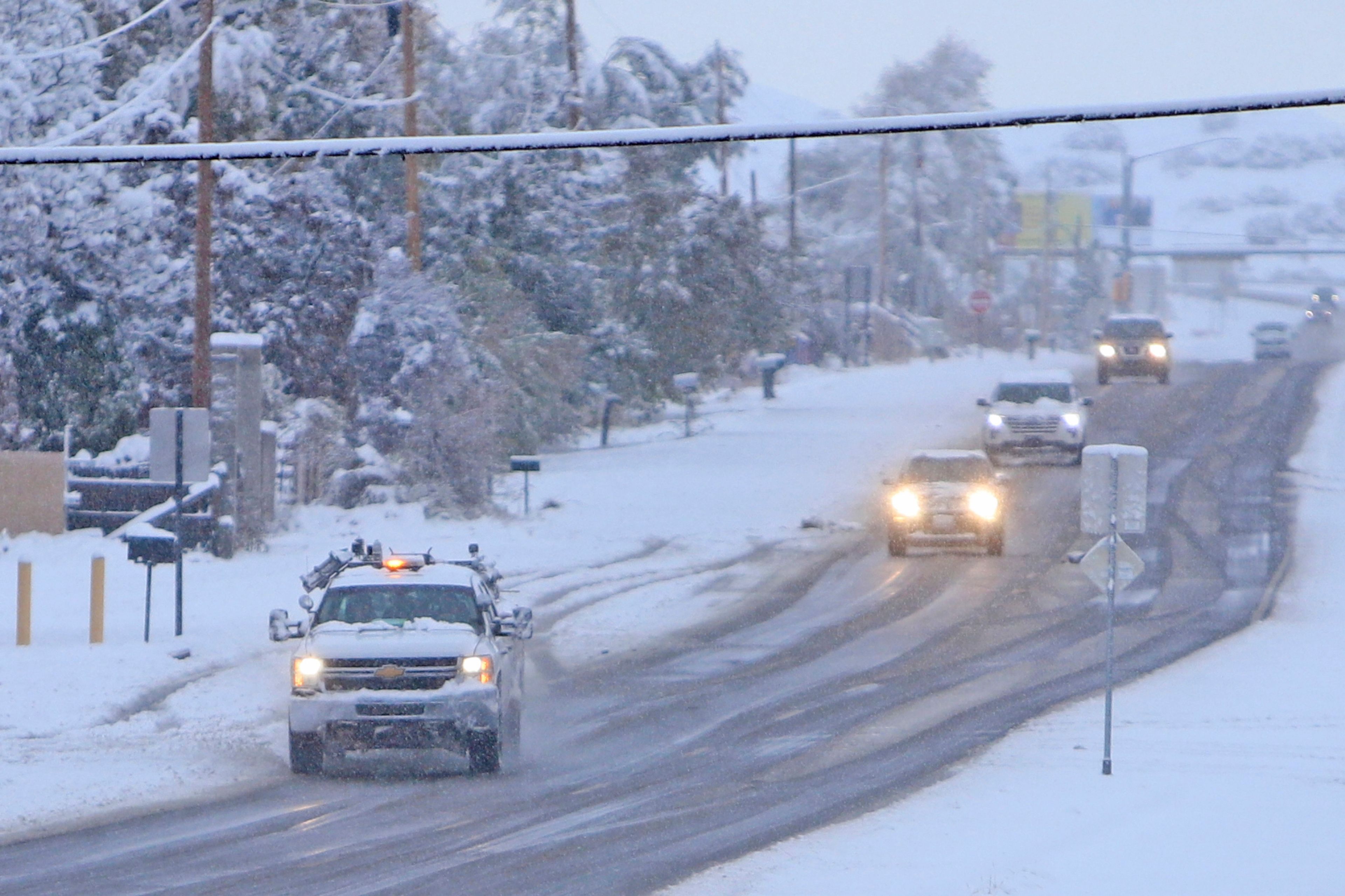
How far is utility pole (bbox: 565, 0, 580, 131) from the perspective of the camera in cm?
4141

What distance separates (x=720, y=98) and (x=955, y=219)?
44.0m

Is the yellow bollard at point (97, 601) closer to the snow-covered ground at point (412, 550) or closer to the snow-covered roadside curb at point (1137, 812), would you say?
the snow-covered ground at point (412, 550)

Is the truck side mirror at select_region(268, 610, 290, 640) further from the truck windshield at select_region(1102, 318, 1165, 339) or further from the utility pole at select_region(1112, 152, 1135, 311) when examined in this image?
the truck windshield at select_region(1102, 318, 1165, 339)

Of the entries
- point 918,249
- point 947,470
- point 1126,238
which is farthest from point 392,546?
point 918,249

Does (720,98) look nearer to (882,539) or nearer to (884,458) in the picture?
(884,458)

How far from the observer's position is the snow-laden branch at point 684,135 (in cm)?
862

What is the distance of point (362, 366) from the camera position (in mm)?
32625

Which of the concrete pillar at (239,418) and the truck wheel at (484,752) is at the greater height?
the concrete pillar at (239,418)

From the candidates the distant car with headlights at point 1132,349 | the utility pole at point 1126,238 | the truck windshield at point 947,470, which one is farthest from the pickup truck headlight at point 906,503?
the distant car with headlights at point 1132,349

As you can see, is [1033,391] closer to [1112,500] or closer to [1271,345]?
[1112,500]

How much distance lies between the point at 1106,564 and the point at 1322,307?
91280mm

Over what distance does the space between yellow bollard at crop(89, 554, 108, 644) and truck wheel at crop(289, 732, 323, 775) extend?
20.1 ft

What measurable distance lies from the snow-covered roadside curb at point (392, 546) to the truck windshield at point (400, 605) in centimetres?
130

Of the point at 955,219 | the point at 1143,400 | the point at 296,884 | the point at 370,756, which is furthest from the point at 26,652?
the point at 955,219
